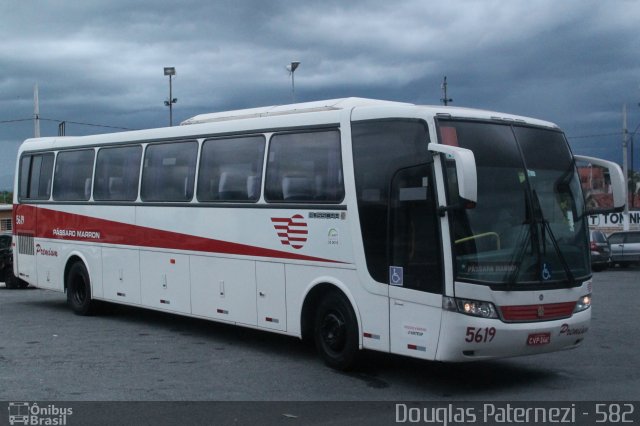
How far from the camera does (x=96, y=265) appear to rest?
15.7 metres

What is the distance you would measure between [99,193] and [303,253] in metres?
5.97

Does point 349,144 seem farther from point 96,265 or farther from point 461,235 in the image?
point 96,265

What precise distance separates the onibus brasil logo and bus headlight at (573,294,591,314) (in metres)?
5.66

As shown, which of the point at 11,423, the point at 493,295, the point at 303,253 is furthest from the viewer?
the point at 303,253

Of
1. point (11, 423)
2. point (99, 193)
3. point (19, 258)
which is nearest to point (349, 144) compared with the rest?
point (11, 423)

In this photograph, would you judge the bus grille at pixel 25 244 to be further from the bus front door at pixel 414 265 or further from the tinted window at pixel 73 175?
the bus front door at pixel 414 265

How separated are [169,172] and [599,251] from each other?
2274cm

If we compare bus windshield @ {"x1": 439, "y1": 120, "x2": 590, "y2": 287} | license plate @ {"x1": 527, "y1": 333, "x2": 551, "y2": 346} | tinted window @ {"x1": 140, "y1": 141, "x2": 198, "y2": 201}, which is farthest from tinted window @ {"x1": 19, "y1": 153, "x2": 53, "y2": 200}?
license plate @ {"x1": 527, "y1": 333, "x2": 551, "y2": 346}

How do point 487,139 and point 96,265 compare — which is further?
point 96,265

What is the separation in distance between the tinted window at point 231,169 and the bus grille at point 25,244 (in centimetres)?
627

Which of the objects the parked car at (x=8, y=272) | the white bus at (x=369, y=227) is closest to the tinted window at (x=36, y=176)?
the white bus at (x=369, y=227)

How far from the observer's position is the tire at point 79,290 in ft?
52.7

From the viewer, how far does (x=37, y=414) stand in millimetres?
8391

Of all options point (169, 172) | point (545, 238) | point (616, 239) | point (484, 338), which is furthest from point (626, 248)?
point (484, 338)
